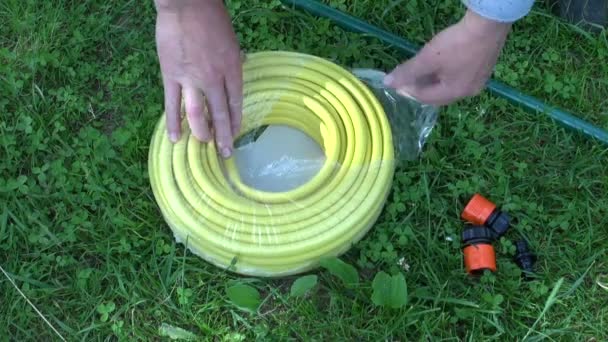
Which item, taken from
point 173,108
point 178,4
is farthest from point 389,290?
point 178,4

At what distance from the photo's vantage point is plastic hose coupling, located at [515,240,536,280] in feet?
8.04

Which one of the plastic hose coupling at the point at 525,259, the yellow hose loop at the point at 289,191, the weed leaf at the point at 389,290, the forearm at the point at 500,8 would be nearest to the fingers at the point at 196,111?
the yellow hose loop at the point at 289,191

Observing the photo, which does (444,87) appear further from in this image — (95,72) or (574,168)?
(95,72)

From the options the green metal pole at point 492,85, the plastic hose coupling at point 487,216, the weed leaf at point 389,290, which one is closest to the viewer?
the weed leaf at point 389,290

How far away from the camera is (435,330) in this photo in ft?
7.70

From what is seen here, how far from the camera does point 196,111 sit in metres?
2.22

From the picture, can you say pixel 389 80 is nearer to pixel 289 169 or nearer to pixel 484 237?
pixel 289 169

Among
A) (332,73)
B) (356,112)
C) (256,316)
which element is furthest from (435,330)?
(332,73)

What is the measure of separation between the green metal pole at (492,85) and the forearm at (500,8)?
31.8 inches

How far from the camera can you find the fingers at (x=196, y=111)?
7.20 feet

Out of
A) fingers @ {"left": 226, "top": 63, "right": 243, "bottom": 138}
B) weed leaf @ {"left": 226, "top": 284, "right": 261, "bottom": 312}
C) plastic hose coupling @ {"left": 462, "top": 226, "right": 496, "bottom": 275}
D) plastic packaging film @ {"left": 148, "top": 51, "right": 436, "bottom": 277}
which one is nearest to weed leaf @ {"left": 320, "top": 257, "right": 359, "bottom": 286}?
plastic packaging film @ {"left": 148, "top": 51, "right": 436, "bottom": 277}

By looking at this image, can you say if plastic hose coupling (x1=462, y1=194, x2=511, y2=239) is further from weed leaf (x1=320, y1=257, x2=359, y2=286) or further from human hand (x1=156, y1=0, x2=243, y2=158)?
human hand (x1=156, y1=0, x2=243, y2=158)

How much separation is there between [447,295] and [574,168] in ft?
2.07

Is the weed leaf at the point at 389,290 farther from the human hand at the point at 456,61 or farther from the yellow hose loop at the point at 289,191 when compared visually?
the human hand at the point at 456,61
